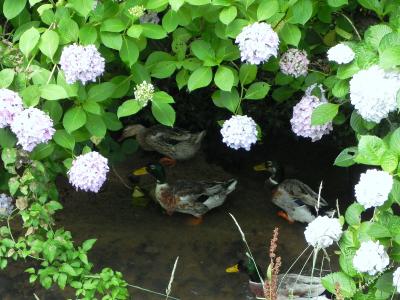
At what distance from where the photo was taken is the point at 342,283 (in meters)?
2.90

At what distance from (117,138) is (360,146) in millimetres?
2894

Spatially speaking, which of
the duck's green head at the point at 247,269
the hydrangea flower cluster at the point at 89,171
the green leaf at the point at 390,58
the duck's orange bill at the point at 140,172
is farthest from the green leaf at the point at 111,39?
the duck's orange bill at the point at 140,172

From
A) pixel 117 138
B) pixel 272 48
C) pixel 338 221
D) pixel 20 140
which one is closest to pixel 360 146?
pixel 338 221

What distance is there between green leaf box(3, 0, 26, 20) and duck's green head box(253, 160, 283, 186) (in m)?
2.49

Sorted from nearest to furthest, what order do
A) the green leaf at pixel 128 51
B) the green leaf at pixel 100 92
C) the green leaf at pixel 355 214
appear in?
1. the green leaf at pixel 355 214
2. the green leaf at pixel 128 51
3. the green leaf at pixel 100 92

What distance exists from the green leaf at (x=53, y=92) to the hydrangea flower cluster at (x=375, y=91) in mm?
1132

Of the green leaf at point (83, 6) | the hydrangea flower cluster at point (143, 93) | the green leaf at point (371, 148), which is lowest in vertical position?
the hydrangea flower cluster at point (143, 93)

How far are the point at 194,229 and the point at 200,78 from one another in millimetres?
1812

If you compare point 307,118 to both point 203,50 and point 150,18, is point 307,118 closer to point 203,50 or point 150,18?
point 203,50

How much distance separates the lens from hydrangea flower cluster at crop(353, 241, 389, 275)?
2.73 meters

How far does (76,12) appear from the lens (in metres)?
3.26

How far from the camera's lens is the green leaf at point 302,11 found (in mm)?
3289

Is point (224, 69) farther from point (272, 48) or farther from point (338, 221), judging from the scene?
point (338, 221)

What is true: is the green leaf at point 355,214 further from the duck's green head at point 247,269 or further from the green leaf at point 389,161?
the duck's green head at point 247,269
